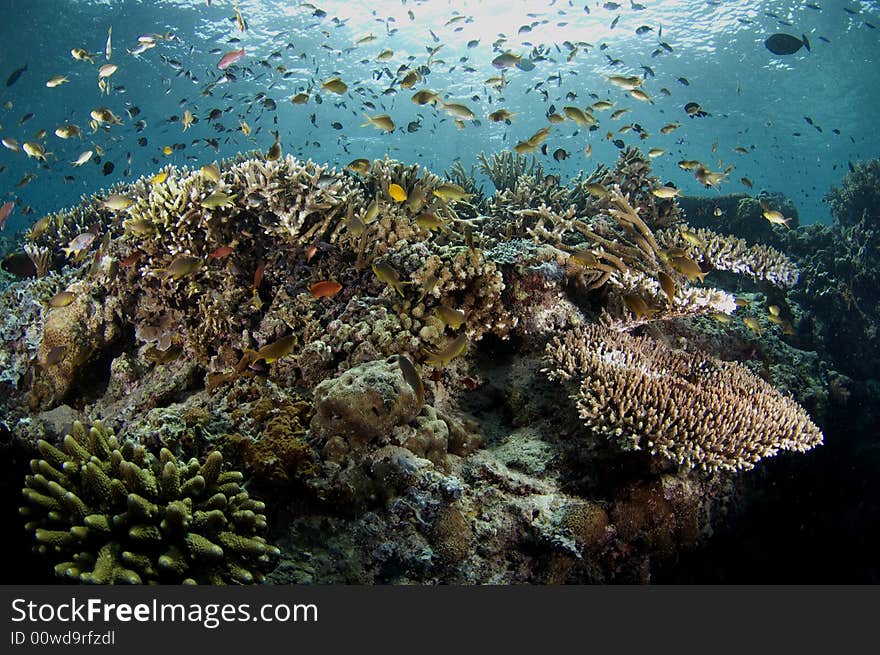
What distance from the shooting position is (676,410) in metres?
3.91

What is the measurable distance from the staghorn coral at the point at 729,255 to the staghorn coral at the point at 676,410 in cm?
308

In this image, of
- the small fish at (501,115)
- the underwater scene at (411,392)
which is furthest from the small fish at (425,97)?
the small fish at (501,115)

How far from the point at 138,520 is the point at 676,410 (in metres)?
4.13

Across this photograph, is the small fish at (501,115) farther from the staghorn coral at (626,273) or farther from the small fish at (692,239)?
the small fish at (692,239)

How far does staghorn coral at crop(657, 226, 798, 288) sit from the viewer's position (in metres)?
7.25

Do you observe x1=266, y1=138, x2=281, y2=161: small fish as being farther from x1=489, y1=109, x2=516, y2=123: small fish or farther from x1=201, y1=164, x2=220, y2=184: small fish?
x1=489, y1=109, x2=516, y2=123: small fish

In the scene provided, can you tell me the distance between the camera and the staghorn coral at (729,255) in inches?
285

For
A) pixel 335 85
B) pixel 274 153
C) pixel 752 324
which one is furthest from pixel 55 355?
pixel 752 324

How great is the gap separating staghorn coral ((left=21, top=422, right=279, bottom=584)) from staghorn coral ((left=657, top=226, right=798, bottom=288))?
23.0 feet

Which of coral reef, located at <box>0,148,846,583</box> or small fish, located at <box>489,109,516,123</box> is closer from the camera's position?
coral reef, located at <box>0,148,846,583</box>

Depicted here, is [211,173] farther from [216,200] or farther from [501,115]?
[501,115]

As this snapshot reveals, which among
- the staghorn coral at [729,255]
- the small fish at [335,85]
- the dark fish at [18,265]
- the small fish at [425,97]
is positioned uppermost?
the small fish at [335,85]

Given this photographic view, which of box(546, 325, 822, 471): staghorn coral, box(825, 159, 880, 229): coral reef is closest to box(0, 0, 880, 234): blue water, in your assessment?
box(825, 159, 880, 229): coral reef

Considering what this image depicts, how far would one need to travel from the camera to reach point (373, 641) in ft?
9.05
